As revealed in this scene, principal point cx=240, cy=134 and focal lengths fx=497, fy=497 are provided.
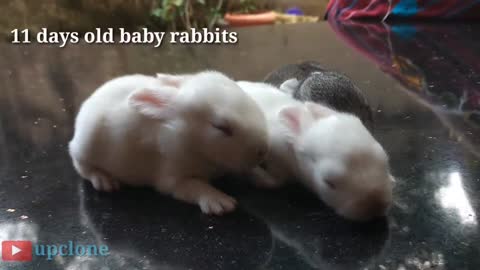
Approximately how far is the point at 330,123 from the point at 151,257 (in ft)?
1.13

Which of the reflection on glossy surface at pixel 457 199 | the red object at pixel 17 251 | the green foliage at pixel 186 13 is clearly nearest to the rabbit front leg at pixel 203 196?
the red object at pixel 17 251

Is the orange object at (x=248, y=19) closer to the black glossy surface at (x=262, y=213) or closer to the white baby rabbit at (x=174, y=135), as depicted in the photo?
the black glossy surface at (x=262, y=213)

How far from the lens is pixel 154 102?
0.84m

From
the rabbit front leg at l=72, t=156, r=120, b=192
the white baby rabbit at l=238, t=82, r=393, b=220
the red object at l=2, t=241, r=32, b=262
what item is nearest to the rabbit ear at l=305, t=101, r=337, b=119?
the white baby rabbit at l=238, t=82, r=393, b=220

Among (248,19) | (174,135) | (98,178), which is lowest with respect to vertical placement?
(248,19)

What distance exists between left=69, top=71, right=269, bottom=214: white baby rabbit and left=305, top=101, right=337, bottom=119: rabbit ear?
8cm

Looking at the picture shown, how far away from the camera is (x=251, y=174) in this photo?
0.91 meters

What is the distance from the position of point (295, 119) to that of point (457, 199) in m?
0.31

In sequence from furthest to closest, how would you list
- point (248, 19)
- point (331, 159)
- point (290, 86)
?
point (248, 19) < point (290, 86) < point (331, 159)

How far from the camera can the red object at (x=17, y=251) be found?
76cm

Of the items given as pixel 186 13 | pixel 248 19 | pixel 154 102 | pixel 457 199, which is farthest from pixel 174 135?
pixel 248 19

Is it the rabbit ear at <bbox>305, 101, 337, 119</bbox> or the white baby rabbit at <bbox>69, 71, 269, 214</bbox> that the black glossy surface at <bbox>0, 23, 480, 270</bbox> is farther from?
the rabbit ear at <bbox>305, 101, 337, 119</bbox>

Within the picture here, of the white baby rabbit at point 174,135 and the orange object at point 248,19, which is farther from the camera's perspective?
the orange object at point 248,19

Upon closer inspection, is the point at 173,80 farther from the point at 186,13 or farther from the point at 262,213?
the point at 186,13
